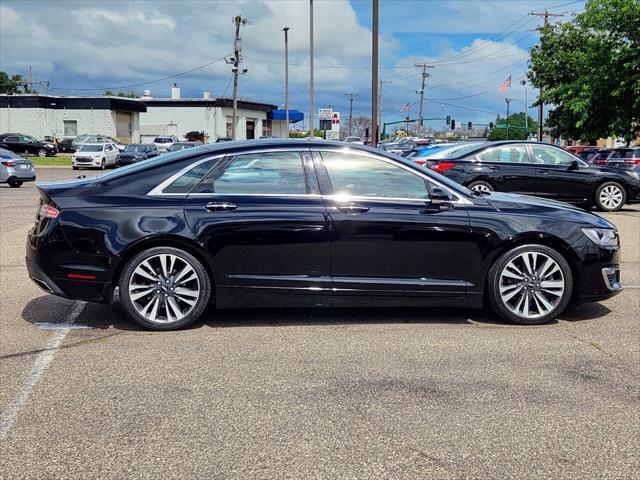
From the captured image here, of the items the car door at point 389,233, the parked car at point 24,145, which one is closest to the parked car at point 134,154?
the parked car at point 24,145

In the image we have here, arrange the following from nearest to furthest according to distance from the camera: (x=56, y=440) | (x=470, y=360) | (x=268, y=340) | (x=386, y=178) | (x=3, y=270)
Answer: (x=56, y=440)
(x=470, y=360)
(x=268, y=340)
(x=386, y=178)
(x=3, y=270)

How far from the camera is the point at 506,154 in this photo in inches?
547

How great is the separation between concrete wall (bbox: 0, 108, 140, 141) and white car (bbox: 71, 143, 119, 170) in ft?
60.0

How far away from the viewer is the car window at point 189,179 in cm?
546

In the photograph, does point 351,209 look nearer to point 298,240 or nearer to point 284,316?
point 298,240

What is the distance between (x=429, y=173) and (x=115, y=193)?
2640mm

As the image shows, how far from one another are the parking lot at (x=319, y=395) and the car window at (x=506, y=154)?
816 cm

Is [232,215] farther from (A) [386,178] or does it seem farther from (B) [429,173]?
(B) [429,173]

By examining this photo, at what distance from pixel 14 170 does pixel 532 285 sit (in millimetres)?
20768

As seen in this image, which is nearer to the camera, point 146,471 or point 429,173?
point 146,471

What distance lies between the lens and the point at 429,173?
5.70m

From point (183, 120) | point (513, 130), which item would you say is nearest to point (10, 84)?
point (183, 120)

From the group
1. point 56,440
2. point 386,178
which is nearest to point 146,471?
point 56,440

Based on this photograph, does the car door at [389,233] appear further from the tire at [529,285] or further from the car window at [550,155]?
the car window at [550,155]
